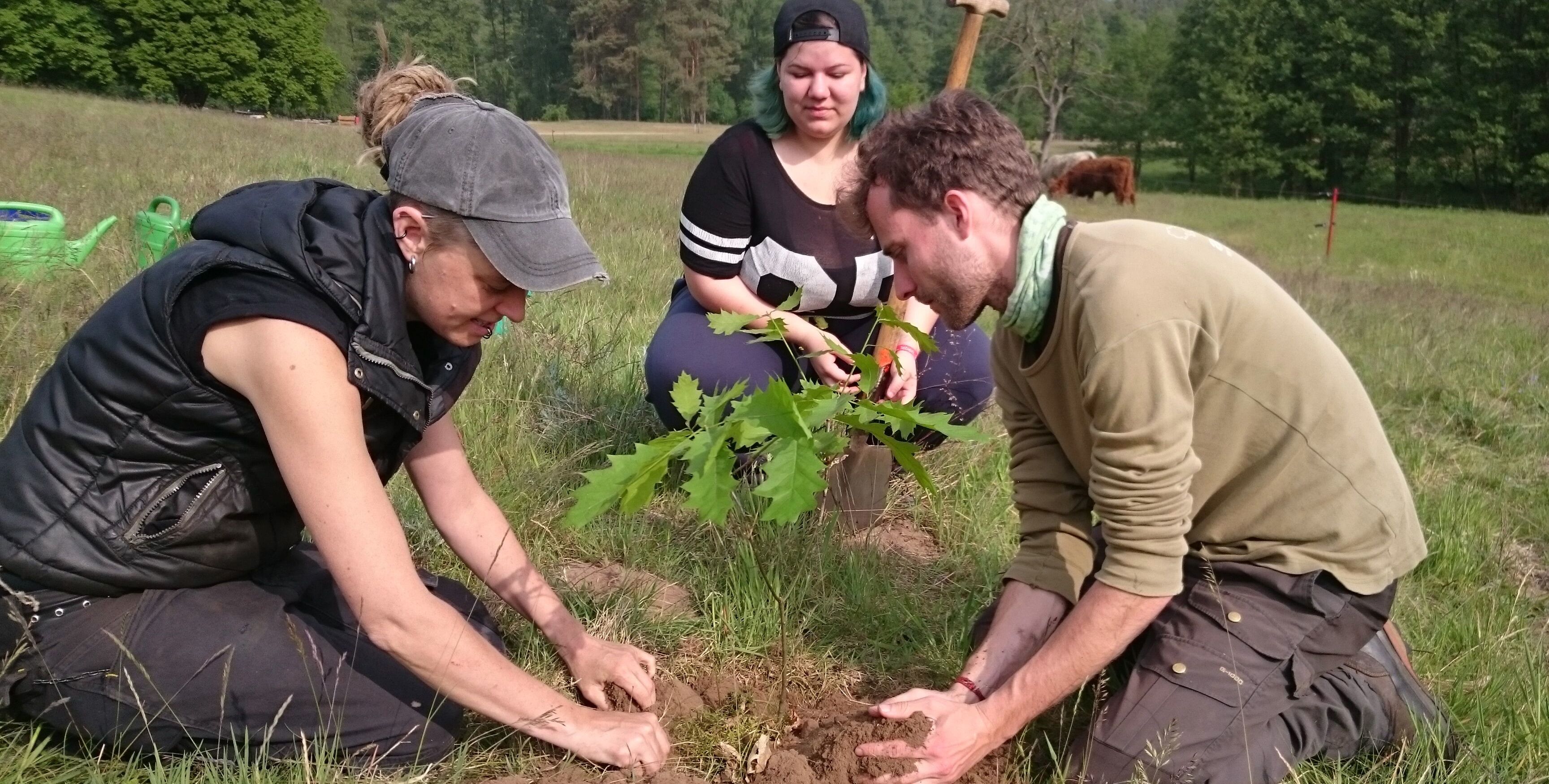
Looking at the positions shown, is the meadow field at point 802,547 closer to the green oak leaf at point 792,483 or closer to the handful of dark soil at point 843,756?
the handful of dark soil at point 843,756

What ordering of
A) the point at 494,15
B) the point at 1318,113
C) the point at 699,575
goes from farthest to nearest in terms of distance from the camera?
the point at 494,15 → the point at 1318,113 → the point at 699,575

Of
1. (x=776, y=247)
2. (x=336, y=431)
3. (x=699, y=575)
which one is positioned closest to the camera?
(x=336, y=431)

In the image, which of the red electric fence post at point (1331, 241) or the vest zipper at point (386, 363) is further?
the red electric fence post at point (1331, 241)

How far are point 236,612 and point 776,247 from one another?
7.27 ft

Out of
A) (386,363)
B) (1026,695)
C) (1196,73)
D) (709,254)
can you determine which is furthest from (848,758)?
(1196,73)

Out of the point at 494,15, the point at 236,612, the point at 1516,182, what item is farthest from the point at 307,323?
the point at 494,15

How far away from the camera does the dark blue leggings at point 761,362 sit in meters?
3.62

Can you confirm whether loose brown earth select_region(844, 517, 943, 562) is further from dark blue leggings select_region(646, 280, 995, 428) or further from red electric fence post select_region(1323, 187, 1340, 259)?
red electric fence post select_region(1323, 187, 1340, 259)

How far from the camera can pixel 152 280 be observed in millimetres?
1934

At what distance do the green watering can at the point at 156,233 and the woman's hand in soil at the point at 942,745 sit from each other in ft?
13.9

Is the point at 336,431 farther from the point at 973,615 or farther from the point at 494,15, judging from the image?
the point at 494,15

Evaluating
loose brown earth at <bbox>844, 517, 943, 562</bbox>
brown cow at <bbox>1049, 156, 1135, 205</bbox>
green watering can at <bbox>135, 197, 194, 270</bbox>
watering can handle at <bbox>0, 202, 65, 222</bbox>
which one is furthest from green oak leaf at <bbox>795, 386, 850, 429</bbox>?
brown cow at <bbox>1049, 156, 1135, 205</bbox>

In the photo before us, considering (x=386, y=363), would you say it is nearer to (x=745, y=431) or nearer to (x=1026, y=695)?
(x=745, y=431)

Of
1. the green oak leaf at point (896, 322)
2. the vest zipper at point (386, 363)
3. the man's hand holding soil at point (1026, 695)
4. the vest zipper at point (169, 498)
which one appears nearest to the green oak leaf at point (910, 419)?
the green oak leaf at point (896, 322)
